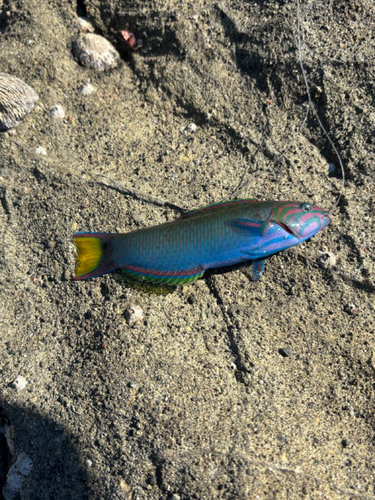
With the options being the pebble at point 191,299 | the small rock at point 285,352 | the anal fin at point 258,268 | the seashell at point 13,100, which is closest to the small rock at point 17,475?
the pebble at point 191,299

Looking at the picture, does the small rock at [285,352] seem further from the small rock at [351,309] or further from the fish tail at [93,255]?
the fish tail at [93,255]

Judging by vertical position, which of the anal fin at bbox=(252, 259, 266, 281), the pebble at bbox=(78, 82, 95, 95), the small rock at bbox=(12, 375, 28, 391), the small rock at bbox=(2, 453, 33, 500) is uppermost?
the pebble at bbox=(78, 82, 95, 95)

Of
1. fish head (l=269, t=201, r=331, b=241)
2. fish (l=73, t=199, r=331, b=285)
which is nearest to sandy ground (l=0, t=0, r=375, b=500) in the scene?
fish (l=73, t=199, r=331, b=285)

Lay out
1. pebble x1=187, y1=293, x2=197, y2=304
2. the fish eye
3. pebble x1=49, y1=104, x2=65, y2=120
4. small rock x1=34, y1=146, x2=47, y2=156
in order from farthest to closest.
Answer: pebble x1=49, y1=104, x2=65, y2=120, small rock x1=34, y1=146, x2=47, y2=156, pebble x1=187, y1=293, x2=197, y2=304, the fish eye

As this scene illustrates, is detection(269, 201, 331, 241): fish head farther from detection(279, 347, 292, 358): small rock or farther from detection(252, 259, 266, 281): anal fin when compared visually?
detection(279, 347, 292, 358): small rock

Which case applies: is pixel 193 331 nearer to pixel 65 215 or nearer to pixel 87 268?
pixel 87 268

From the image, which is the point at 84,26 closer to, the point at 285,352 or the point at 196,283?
the point at 196,283

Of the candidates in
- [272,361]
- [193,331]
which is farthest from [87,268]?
[272,361]
